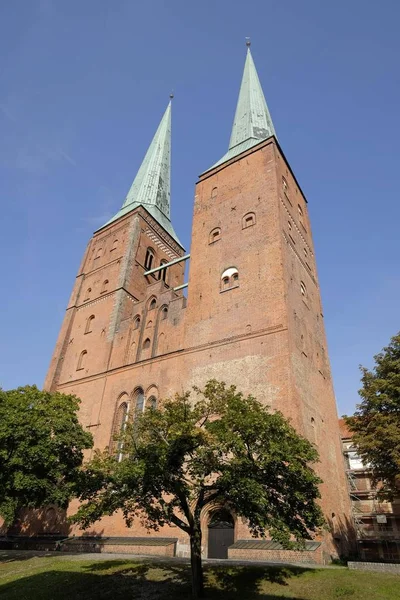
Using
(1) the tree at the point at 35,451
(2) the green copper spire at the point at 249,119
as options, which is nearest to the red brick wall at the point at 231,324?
(2) the green copper spire at the point at 249,119

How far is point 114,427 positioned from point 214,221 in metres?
15.1

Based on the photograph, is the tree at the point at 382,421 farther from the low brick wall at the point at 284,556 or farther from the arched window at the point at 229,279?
the arched window at the point at 229,279

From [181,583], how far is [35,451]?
8189 mm

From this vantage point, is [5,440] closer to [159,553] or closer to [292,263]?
[159,553]

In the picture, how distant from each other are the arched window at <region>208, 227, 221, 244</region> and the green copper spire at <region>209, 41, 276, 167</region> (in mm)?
7419

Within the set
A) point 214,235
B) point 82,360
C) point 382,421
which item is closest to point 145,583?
point 382,421

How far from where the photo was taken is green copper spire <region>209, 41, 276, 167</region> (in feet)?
113

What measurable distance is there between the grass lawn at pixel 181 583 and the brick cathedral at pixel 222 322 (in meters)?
3.10

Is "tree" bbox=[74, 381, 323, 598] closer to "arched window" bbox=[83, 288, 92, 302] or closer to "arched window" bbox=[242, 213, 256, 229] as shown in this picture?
"arched window" bbox=[242, 213, 256, 229]

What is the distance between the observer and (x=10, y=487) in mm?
16516

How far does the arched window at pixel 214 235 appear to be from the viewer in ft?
90.7

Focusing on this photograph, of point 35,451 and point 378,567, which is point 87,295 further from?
point 378,567

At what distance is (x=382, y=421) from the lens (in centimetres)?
1714

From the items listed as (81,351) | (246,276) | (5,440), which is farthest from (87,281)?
(5,440)
